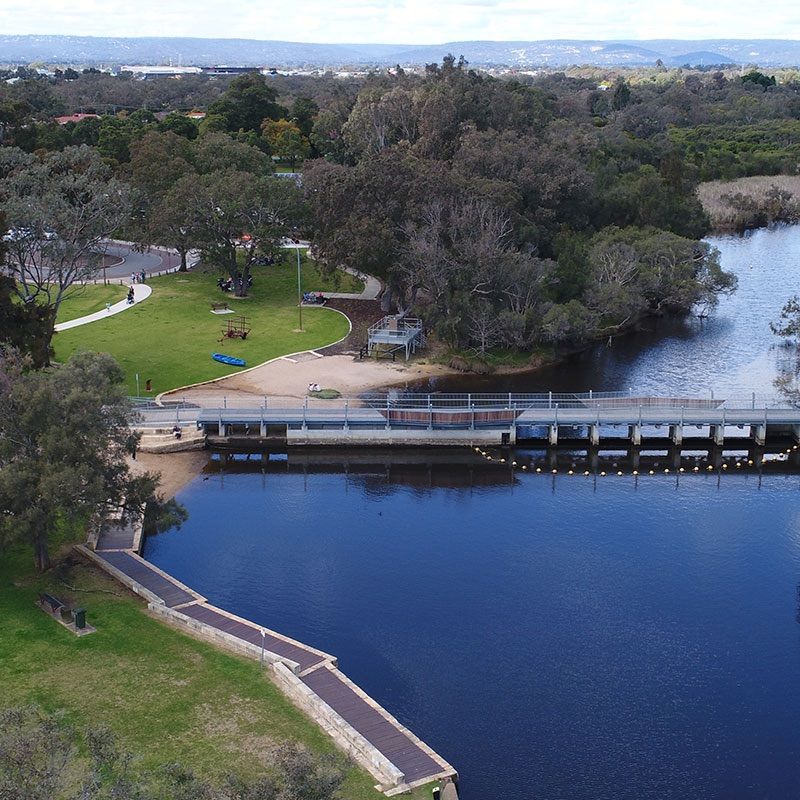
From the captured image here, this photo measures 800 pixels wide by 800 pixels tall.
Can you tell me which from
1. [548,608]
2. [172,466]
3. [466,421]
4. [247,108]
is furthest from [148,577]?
[247,108]

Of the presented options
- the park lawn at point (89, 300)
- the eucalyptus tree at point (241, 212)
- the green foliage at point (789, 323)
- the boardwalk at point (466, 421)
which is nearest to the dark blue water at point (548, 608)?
the boardwalk at point (466, 421)

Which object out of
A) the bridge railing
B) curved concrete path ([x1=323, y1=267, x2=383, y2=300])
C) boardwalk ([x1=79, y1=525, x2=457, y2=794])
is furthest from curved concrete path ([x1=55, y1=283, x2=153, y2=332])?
boardwalk ([x1=79, y1=525, x2=457, y2=794])

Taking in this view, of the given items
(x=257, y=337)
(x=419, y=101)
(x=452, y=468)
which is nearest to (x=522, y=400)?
(x=452, y=468)

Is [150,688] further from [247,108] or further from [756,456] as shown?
[247,108]

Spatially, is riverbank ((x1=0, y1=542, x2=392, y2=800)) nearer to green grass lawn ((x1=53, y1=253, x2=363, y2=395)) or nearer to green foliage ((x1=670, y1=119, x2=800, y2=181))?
green grass lawn ((x1=53, y1=253, x2=363, y2=395))

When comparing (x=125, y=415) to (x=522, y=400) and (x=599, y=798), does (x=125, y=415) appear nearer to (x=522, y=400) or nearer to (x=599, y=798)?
(x=599, y=798)

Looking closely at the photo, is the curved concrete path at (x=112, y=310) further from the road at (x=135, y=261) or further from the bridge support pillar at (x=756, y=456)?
the bridge support pillar at (x=756, y=456)

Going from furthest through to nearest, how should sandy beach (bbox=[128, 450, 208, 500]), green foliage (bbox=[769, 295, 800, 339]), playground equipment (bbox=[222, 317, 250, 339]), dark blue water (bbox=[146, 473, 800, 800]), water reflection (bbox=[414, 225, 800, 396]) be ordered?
1. playground equipment (bbox=[222, 317, 250, 339])
2. green foliage (bbox=[769, 295, 800, 339])
3. water reflection (bbox=[414, 225, 800, 396])
4. sandy beach (bbox=[128, 450, 208, 500])
5. dark blue water (bbox=[146, 473, 800, 800])
